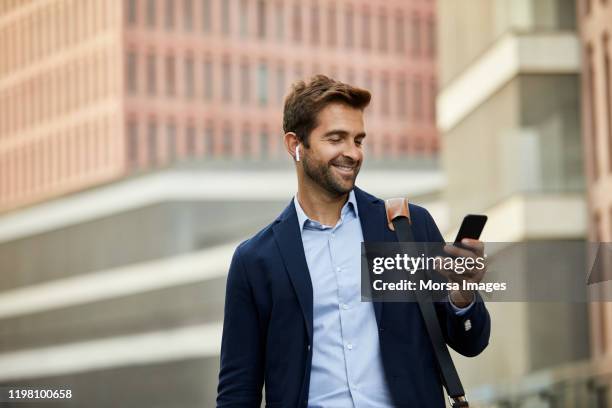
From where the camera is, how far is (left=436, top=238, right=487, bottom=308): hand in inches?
164

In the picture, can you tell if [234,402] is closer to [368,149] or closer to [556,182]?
[556,182]

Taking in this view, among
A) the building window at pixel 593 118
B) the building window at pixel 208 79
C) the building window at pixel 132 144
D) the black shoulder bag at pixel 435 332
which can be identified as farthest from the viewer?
the building window at pixel 208 79

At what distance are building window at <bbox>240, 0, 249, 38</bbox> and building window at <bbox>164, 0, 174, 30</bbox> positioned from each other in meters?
4.61

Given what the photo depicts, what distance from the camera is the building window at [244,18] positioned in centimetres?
10062

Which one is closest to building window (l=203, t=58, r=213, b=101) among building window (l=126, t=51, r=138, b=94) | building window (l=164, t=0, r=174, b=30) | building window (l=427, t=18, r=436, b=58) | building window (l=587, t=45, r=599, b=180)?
building window (l=164, t=0, r=174, b=30)

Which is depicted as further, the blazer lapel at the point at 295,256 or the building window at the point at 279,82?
the building window at the point at 279,82

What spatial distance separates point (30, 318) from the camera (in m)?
86.8

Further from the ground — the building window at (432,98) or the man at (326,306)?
the building window at (432,98)

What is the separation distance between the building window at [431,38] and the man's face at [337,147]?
332ft

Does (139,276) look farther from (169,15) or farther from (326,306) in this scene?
(326,306)

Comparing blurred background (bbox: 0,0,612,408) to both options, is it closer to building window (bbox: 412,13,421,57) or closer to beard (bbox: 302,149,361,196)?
building window (bbox: 412,13,421,57)

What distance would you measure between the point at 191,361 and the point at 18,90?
114ft

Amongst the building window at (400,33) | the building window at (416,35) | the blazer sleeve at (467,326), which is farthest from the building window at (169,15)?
the blazer sleeve at (467,326)

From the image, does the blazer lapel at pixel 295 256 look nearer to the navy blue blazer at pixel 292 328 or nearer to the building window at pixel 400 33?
the navy blue blazer at pixel 292 328
